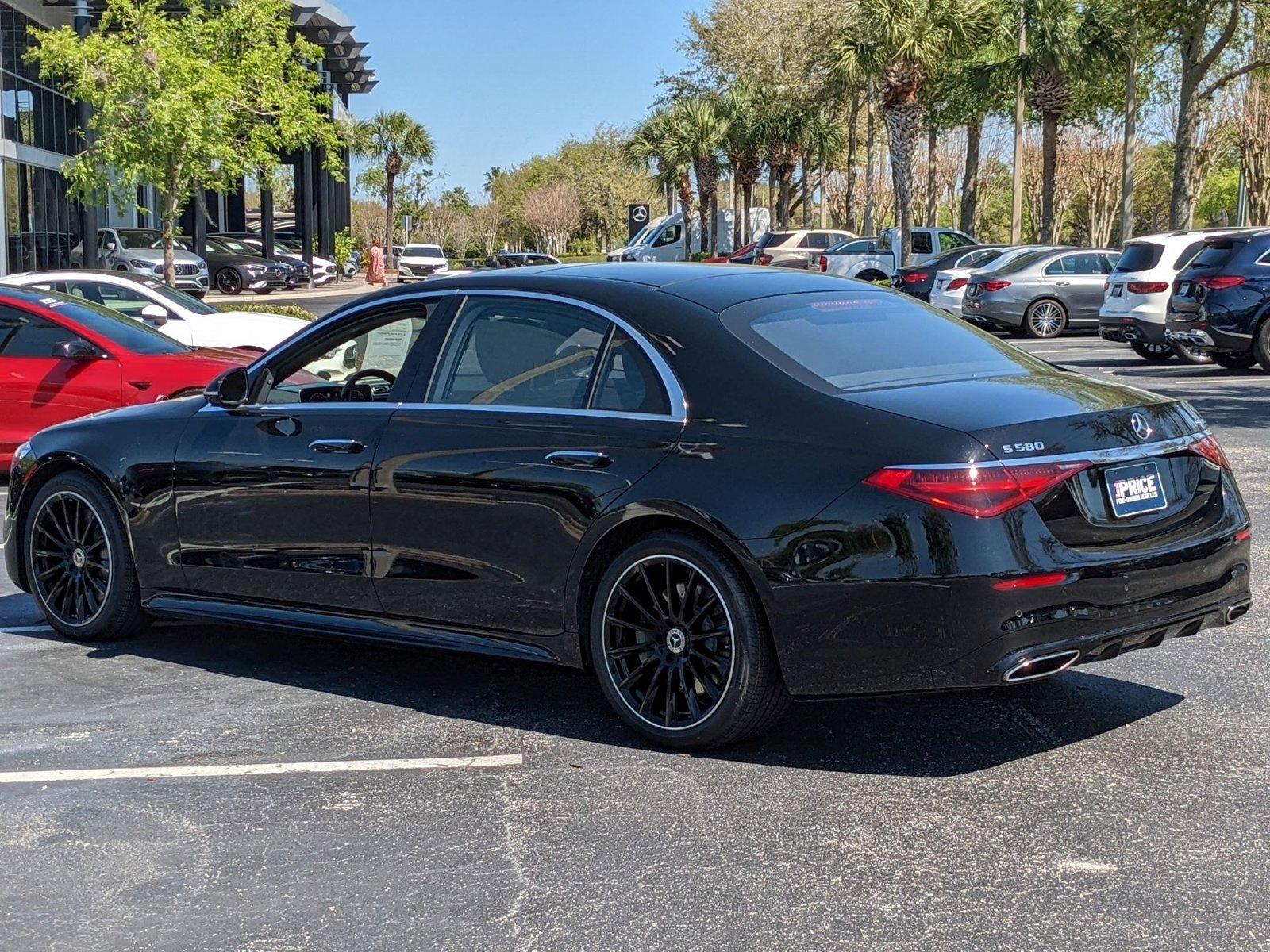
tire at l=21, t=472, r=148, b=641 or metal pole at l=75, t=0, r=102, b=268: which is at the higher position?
metal pole at l=75, t=0, r=102, b=268

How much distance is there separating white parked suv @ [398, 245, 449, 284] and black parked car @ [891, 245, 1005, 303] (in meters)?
30.3

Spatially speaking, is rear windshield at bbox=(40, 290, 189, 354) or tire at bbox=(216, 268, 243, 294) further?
tire at bbox=(216, 268, 243, 294)

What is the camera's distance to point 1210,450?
533 cm

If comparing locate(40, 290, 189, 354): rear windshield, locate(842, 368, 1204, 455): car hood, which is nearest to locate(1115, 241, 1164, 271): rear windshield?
locate(40, 290, 189, 354): rear windshield

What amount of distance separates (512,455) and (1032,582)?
1817 mm

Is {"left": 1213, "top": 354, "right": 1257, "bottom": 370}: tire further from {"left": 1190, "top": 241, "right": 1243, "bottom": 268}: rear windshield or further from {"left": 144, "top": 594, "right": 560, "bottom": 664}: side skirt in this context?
{"left": 144, "top": 594, "right": 560, "bottom": 664}: side skirt

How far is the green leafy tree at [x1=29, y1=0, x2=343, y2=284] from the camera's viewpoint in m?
27.4

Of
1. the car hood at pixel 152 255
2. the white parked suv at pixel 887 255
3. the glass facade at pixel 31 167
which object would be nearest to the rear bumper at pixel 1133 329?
the white parked suv at pixel 887 255

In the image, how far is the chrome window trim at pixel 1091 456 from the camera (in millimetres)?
4652

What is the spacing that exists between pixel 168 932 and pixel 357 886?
490mm

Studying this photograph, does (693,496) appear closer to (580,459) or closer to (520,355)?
(580,459)

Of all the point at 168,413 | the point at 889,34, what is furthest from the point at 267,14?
the point at 168,413

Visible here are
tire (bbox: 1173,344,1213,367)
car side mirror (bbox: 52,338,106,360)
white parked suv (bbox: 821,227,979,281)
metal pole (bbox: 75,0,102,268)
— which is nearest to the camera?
car side mirror (bbox: 52,338,106,360)

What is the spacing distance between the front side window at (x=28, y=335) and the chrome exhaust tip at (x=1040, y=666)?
907 cm
